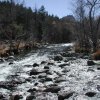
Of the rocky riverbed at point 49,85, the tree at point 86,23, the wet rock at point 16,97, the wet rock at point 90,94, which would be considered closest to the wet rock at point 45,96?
the rocky riverbed at point 49,85

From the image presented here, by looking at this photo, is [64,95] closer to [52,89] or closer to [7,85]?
[52,89]

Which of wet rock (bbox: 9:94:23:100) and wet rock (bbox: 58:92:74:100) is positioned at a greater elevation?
wet rock (bbox: 58:92:74:100)

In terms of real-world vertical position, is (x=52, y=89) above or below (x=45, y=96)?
above

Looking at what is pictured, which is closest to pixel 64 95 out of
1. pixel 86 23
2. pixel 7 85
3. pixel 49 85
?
pixel 49 85

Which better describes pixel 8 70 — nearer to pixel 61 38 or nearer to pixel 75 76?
pixel 75 76

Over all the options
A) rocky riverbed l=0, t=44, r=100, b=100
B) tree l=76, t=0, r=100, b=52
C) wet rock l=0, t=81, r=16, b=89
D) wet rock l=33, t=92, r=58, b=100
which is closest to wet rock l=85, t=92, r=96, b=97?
rocky riverbed l=0, t=44, r=100, b=100

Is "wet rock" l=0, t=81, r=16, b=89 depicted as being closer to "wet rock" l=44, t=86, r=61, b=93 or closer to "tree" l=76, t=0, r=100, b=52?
"wet rock" l=44, t=86, r=61, b=93

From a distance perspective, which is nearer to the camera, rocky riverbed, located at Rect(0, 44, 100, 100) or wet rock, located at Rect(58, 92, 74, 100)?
wet rock, located at Rect(58, 92, 74, 100)

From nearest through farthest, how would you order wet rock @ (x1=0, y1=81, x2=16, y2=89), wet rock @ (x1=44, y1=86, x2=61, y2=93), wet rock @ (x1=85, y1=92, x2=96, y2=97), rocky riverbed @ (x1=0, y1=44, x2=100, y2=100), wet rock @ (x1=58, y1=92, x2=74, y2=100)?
wet rock @ (x1=58, y1=92, x2=74, y2=100) < wet rock @ (x1=85, y1=92, x2=96, y2=97) < rocky riverbed @ (x1=0, y1=44, x2=100, y2=100) < wet rock @ (x1=44, y1=86, x2=61, y2=93) < wet rock @ (x1=0, y1=81, x2=16, y2=89)

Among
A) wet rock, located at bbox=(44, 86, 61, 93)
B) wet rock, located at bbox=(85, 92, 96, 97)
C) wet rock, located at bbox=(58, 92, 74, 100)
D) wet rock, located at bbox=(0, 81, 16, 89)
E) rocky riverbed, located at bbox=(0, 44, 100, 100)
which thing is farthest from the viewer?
wet rock, located at bbox=(0, 81, 16, 89)

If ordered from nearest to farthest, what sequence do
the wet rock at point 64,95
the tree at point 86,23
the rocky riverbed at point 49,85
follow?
the wet rock at point 64,95 → the rocky riverbed at point 49,85 → the tree at point 86,23

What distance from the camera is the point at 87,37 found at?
139 feet

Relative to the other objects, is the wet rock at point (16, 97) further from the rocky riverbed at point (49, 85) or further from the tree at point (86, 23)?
the tree at point (86, 23)

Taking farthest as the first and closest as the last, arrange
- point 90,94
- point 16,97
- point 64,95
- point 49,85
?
1. point 49,85
2. point 16,97
3. point 90,94
4. point 64,95
